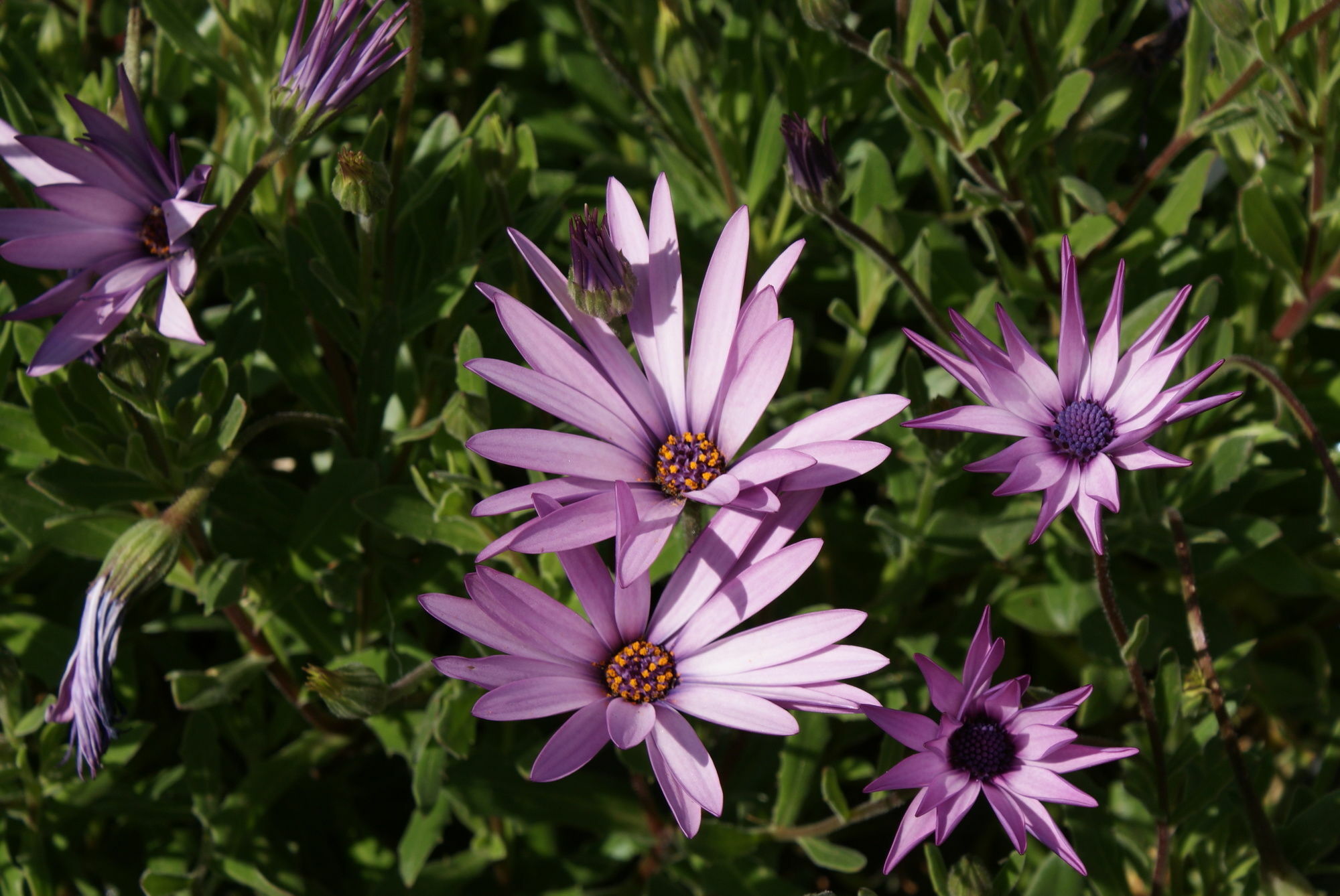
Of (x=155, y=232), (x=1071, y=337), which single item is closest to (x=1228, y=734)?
(x=1071, y=337)

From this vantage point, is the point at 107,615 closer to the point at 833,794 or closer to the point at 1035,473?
the point at 833,794

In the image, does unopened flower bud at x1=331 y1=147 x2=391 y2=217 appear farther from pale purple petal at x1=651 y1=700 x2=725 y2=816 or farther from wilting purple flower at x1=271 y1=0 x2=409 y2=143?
pale purple petal at x1=651 y1=700 x2=725 y2=816

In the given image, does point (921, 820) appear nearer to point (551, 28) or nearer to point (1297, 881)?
point (1297, 881)

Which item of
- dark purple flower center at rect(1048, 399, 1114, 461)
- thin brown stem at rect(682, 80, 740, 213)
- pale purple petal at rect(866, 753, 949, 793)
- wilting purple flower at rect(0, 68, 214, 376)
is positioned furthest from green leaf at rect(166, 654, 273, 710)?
dark purple flower center at rect(1048, 399, 1114, 461)

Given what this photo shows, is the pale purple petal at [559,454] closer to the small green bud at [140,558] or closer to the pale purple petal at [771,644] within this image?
the pale purple petal at [771,644]

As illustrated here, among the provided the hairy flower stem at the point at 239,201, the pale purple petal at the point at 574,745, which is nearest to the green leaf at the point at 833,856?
the pale purple petal at the point at 574,745

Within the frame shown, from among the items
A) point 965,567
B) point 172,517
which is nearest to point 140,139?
point 172,517
